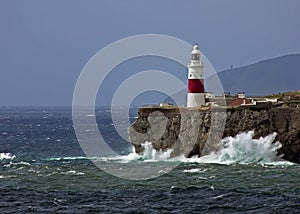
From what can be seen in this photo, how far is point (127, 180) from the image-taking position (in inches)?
1861

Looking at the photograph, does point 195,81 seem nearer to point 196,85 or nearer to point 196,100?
point 196,85

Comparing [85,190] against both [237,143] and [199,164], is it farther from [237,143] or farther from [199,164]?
[237,143]

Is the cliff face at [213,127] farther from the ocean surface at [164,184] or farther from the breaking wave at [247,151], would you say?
the ocean surface at [164,184]

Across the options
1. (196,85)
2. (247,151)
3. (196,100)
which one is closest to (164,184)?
(247,151)

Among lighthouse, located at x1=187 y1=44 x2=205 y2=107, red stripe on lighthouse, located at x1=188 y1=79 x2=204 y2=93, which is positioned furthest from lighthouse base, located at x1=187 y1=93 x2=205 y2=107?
red stripe on lighthouse, located at x1=188 y1=79 x2=204 y2=93

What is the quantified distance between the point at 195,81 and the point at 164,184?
886 inches

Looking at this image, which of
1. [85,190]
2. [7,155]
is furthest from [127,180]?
[7,155]

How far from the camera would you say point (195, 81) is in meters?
65.2

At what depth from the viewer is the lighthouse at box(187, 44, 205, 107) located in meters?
64.8

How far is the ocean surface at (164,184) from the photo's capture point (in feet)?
Answer: 121

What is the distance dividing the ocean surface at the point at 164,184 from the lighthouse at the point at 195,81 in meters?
7.93

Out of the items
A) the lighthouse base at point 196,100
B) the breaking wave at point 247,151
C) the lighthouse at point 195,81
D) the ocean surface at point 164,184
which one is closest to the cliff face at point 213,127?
the breaking wave at point 247,151

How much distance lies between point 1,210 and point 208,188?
16.0m

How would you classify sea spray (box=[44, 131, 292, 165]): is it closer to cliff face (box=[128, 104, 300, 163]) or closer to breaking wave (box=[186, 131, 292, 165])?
breaking wave (box=[186, 131, 292, 165])
